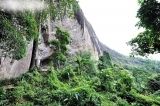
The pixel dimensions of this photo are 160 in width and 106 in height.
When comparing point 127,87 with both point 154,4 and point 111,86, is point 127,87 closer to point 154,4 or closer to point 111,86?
point 111,86

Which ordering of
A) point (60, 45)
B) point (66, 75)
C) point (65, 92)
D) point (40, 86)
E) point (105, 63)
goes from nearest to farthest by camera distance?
point (65, 92) < point (40, 86) < point (66, 75) < point (60, 45) < point (105, 63)

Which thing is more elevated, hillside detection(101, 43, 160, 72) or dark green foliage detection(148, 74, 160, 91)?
hillside detection(101, 43, 160, 72)

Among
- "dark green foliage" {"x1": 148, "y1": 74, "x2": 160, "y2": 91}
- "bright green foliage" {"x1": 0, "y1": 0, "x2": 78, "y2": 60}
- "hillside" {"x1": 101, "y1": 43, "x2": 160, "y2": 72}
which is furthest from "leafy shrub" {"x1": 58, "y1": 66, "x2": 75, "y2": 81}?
"hillside" {"x1": 101, "y1": 43, "x2": 160, "y2": 72}

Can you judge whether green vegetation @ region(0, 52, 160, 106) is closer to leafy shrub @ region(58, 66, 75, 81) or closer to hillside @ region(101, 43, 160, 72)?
leafy shrub @ region(58, 66, 75, 81)

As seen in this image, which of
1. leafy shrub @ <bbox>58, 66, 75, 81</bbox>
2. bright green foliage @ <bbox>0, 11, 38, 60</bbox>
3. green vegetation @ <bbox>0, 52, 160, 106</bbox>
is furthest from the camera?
leafy shrub @ <bbox>58, 66, 75, 81</bbox>

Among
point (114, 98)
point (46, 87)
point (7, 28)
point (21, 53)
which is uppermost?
point (7, 28)

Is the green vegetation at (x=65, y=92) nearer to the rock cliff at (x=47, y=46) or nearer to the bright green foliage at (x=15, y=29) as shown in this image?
the bright green foliage at (x=15, y=29)

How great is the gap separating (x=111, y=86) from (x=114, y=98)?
1.38 metres

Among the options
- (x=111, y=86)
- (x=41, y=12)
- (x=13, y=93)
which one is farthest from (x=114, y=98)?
(x=41, y=12)

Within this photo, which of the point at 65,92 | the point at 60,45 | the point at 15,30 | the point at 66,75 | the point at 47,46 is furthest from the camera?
the point at 47,46

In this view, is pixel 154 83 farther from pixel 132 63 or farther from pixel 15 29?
pixel 132 63

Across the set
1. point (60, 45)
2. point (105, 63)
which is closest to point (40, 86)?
point (60, 45)

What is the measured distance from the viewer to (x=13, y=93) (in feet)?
22.9

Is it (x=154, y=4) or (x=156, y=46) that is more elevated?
(x=154, y=4)
